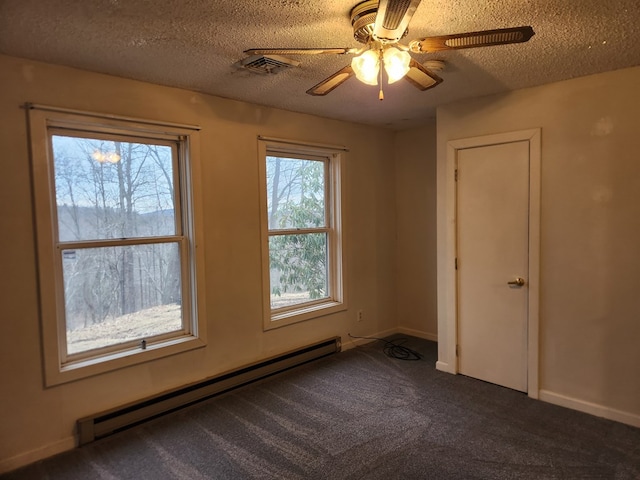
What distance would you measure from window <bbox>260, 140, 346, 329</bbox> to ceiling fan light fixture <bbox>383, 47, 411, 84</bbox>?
1860mm

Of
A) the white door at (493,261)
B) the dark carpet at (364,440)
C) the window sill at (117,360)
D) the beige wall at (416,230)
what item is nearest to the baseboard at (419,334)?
the beige wall at (416,230)

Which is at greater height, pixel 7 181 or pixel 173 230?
pixel 7 181

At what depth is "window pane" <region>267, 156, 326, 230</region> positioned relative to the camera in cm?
371

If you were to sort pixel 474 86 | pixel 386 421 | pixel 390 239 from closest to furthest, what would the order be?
pixel 386 421 → pixel 474 86 → pixel 390 239

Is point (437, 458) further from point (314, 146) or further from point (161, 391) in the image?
point (314, 146)

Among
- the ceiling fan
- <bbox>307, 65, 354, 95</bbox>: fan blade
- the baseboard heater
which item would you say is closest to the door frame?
the baseboard heater

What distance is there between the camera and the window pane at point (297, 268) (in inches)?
148

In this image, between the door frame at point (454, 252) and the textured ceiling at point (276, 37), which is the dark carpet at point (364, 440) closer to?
the door frame at point (454, 252)

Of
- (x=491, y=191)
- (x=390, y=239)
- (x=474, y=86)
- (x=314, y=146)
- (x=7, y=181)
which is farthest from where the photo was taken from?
(x=390, y=239)

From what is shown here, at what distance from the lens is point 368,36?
1844mm

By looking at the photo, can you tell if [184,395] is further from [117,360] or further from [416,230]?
[416,230]

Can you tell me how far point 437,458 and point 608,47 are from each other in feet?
8.25

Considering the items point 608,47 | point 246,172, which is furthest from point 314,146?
point 608,47

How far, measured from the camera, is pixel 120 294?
2.83 metres
